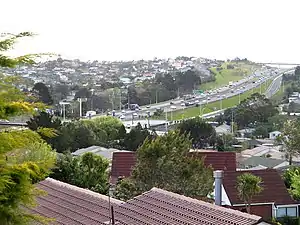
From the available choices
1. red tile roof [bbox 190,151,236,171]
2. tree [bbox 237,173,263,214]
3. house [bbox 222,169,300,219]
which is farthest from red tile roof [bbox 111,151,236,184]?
tree [bbox 237,173,263,214]

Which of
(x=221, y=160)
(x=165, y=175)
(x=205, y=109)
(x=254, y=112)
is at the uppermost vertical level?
(x=165, y=175)

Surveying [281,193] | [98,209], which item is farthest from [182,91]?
[98,209]

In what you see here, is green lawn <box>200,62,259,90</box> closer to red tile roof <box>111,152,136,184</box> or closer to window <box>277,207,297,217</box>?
red tile roof <box>111,152,136,184</box>

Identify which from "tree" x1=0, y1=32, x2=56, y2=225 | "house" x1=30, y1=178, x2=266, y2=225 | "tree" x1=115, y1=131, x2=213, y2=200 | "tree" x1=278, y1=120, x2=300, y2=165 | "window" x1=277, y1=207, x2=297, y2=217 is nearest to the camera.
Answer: "tree" x1=0, y1=32, x2=56, y2=225

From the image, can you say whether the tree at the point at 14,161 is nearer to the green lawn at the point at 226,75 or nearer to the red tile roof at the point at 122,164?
the red tile roof at the point at 122,164

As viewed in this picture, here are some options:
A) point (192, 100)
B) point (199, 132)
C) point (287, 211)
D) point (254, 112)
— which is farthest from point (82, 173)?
point (192, 100)

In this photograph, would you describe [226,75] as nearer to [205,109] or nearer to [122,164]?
[205,109]
